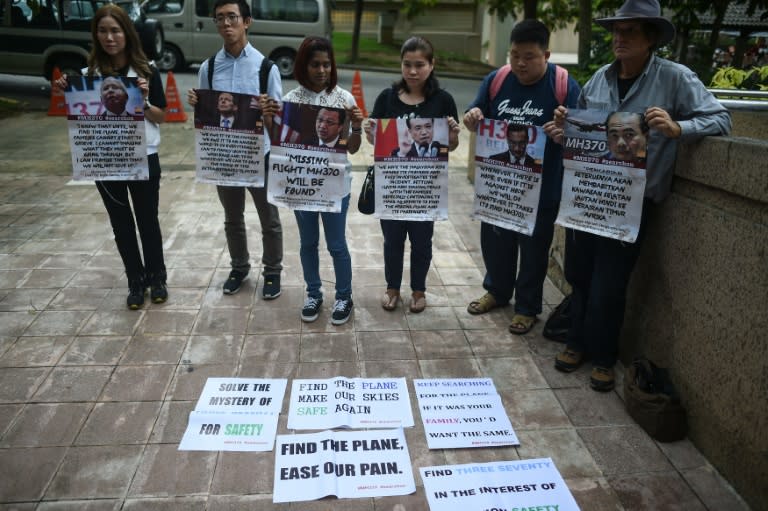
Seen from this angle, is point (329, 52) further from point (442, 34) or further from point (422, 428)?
point (442, 34)

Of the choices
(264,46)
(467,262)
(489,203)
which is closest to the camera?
(489,203)

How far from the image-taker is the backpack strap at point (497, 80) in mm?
3750

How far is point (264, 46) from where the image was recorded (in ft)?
53.8

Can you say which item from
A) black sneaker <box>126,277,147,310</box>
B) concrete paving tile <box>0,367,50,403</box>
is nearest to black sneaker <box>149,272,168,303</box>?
black sneaker <box>126,277,147,310</box>

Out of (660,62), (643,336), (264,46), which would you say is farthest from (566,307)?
(264,46)

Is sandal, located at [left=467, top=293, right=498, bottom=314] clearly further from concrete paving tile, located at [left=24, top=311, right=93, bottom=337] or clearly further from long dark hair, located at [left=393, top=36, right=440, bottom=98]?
concrete paving tile, located at [left=24, top=311, right=93, bottom=337]

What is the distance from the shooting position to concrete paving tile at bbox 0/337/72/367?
360 cm

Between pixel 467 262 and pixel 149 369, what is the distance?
280cm

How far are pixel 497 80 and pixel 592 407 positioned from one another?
203cm

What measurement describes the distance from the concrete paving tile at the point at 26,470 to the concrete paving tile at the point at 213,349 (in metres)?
0.95

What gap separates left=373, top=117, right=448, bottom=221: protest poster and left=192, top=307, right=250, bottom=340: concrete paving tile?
3.92 ft

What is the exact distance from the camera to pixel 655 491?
8.86 feet

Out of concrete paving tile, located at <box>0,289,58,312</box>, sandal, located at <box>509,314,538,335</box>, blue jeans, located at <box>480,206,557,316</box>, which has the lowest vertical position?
concrete paving tile, located at <box>0,289,58,312</box>

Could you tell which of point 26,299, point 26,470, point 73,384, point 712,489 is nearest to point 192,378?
point 73,384
